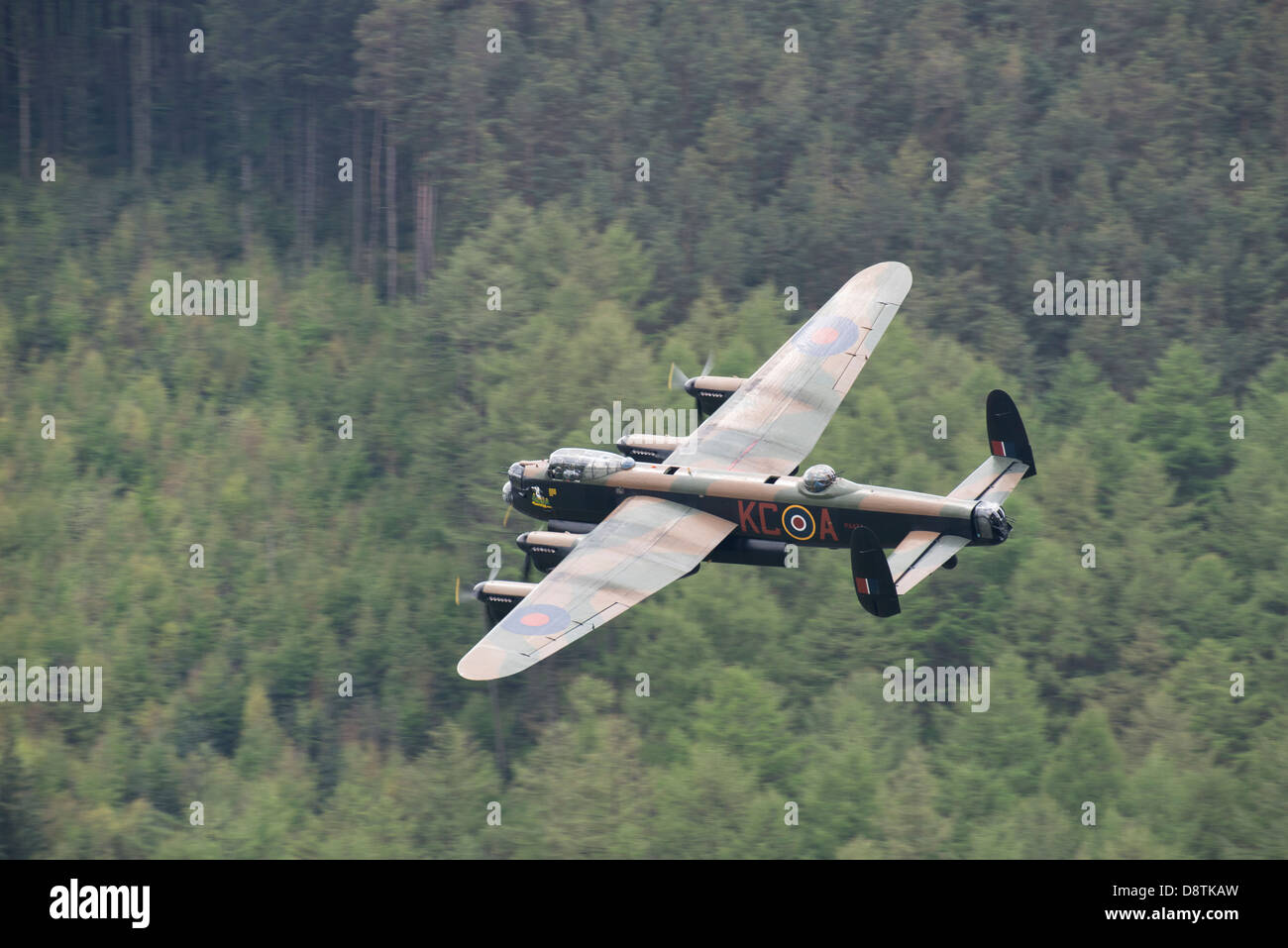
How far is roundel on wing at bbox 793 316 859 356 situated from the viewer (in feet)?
233

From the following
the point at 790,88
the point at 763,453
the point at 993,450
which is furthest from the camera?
the point at 790,88

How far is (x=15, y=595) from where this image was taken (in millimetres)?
92750

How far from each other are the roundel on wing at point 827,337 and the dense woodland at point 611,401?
49.3ft

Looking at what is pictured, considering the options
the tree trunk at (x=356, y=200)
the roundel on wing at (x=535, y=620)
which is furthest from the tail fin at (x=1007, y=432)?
the tree trunk at (x=356, y=200)

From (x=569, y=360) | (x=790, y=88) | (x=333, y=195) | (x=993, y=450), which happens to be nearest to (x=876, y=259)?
(x=790, y=88)

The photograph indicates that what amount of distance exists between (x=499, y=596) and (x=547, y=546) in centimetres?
349

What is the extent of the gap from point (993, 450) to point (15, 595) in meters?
53.7

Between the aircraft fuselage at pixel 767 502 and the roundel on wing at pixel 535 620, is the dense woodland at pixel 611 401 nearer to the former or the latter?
the aircraft fuselage at pixel 767 502

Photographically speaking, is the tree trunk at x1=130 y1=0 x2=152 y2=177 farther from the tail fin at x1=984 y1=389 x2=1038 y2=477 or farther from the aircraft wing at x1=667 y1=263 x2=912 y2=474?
the tail fin at x1=984 y1=389 x2=1038 y2=477

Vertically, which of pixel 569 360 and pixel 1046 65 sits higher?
pixel 1046 65

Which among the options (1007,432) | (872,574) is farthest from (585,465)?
(1007,432)

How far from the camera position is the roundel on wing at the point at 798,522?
62031 mm

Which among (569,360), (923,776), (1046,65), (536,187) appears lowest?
(923,776)

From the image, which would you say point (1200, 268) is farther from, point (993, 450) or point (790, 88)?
point (993, 450)
